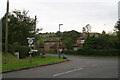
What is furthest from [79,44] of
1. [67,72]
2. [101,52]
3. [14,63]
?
[67,72]

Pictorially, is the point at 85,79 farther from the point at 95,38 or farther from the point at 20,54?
the point at 95,38

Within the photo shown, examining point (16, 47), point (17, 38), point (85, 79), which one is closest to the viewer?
point (85, 79)

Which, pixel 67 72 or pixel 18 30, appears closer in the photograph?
pixel 67 72

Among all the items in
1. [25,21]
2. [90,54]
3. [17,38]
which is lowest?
[90,54]

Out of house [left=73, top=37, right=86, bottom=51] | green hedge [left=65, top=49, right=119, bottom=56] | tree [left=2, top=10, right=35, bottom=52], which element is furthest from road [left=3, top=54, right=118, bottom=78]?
house [left=73, top=37, right=86, bottom=51]

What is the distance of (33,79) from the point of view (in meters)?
10.7

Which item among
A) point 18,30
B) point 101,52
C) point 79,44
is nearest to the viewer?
point 18,30

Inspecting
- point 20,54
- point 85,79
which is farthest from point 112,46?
point 85,79

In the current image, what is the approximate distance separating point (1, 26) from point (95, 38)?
94.4ft

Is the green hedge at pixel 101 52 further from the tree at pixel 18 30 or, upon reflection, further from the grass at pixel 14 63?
the grass at pixel 14 63

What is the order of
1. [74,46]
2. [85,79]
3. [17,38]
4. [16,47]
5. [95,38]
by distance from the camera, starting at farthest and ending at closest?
[74,46] → [95,38] → [17,38] → [16,47] → [85,79]

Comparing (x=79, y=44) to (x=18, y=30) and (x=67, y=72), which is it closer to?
(x=18, y=30)

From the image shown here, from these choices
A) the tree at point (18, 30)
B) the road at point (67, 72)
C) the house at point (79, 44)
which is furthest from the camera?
the house at point (79, 44)

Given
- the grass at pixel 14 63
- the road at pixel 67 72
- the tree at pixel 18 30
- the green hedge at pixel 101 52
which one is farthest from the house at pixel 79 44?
the road at pixel 67 72
